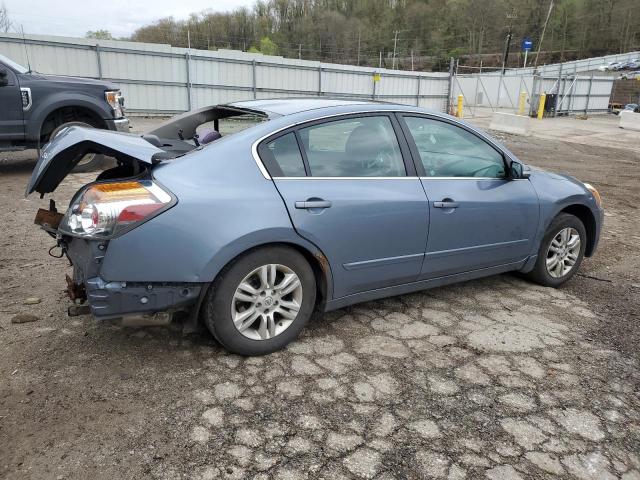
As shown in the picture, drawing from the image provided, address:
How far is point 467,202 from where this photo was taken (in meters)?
3.72

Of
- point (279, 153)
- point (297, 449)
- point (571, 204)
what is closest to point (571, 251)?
point (571, 204)

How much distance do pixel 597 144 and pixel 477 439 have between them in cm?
1774

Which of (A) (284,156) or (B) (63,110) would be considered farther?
(B) (63,110)

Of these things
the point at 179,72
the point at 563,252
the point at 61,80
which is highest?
the point at 61,80

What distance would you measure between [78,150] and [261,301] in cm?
138

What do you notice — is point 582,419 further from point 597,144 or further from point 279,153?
point 597,144

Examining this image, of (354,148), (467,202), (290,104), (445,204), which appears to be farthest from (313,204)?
(467,202)

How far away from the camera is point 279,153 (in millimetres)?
3115

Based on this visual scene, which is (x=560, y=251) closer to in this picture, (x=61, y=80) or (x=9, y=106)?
(x=61, y=80)

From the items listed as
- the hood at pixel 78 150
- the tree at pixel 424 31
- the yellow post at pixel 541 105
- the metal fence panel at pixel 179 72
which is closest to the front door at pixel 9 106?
the hood at pixel 78 150

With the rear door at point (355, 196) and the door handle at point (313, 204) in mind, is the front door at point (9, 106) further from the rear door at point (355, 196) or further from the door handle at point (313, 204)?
the door handle at point (313, 204)

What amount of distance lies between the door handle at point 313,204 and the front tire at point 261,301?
264 millimetres

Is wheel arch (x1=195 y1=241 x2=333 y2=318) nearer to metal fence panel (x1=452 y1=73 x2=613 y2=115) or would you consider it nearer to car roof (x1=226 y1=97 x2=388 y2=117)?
car roof (x1=226 y1=97 x2=388 y2=117)

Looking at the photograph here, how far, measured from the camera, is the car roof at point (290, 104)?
3.39 metres
